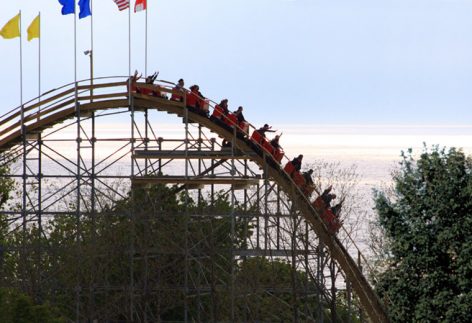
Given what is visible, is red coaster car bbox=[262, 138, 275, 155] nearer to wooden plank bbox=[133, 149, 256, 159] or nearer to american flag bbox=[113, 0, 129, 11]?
wooden plank bbox=[133, 149, 256, 159]

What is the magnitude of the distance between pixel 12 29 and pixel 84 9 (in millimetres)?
2397

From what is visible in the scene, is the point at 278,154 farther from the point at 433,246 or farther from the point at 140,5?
the point at 140,5

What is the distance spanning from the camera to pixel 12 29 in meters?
47.8

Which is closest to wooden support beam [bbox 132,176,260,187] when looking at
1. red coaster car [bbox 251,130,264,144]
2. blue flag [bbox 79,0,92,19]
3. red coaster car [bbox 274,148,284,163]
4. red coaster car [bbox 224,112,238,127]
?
red coaster car [bbox 274,148,284,163]

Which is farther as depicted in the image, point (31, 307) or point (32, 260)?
point (32, 260)

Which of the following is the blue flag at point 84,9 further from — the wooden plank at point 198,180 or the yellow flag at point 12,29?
the wooden plank at point 198,180

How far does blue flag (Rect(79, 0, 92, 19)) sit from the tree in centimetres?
1140

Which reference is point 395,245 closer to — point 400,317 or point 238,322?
point 400,317

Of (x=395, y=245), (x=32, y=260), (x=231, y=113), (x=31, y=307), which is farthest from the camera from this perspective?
(x=32, y=260)

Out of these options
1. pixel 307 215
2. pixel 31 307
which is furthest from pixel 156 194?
pixel 31 307

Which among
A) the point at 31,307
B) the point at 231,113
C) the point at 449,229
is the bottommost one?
the point at 31,307

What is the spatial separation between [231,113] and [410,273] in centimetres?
795

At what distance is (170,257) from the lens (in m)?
53.1

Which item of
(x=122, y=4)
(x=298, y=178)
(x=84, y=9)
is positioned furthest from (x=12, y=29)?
(x=298, y=178)
